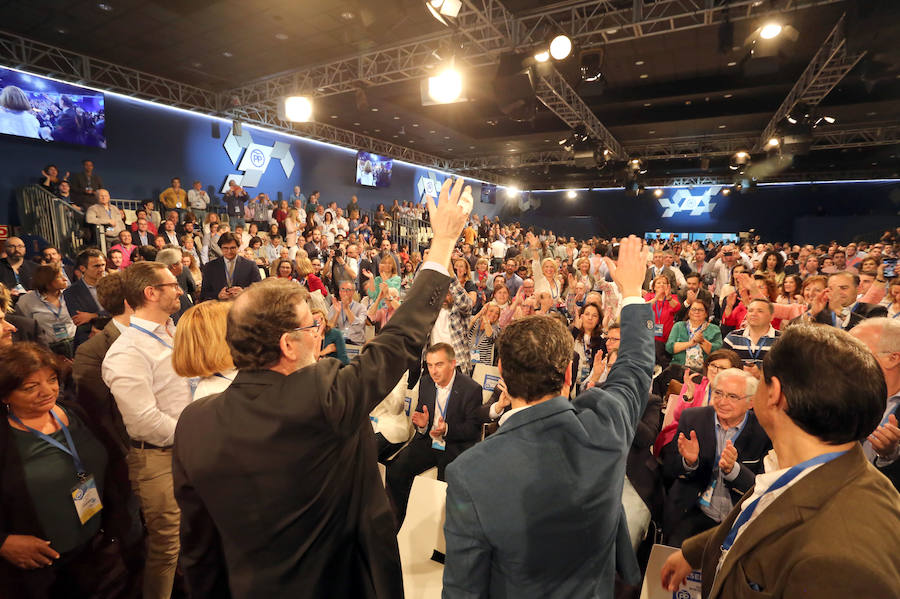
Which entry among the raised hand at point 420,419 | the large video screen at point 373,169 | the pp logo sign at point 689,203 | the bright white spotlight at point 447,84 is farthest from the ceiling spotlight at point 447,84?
the pp logo sign at point 689,203

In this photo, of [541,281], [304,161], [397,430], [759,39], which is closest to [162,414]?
[397,430]

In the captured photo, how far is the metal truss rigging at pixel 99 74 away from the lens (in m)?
7.16

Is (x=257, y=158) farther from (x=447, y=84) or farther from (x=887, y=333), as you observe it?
(x=887, y=333)

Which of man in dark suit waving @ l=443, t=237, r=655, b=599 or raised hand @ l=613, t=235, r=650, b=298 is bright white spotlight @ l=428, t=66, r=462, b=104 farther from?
man in dark suit waving @ l=443, t=237, r=655, b=599

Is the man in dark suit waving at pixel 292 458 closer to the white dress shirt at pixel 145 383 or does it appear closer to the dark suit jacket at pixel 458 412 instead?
the white dress shirt at pixel 145 383

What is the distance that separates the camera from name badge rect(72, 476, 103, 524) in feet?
5.78

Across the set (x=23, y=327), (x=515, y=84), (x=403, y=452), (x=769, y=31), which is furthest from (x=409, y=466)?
(x=769, y=31)

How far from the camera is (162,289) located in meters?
2.05

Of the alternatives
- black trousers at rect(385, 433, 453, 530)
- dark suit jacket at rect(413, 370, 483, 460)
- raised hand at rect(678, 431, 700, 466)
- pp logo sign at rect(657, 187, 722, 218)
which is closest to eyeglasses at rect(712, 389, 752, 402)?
raised hand at rect(678, 431, 700, 466)

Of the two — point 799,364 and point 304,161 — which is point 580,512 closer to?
point 799,364

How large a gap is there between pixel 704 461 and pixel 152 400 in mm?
2724

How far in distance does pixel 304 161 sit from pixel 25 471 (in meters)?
13.1

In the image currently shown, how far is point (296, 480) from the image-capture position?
1.04 metres

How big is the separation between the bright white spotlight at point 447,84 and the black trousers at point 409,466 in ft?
18.4
